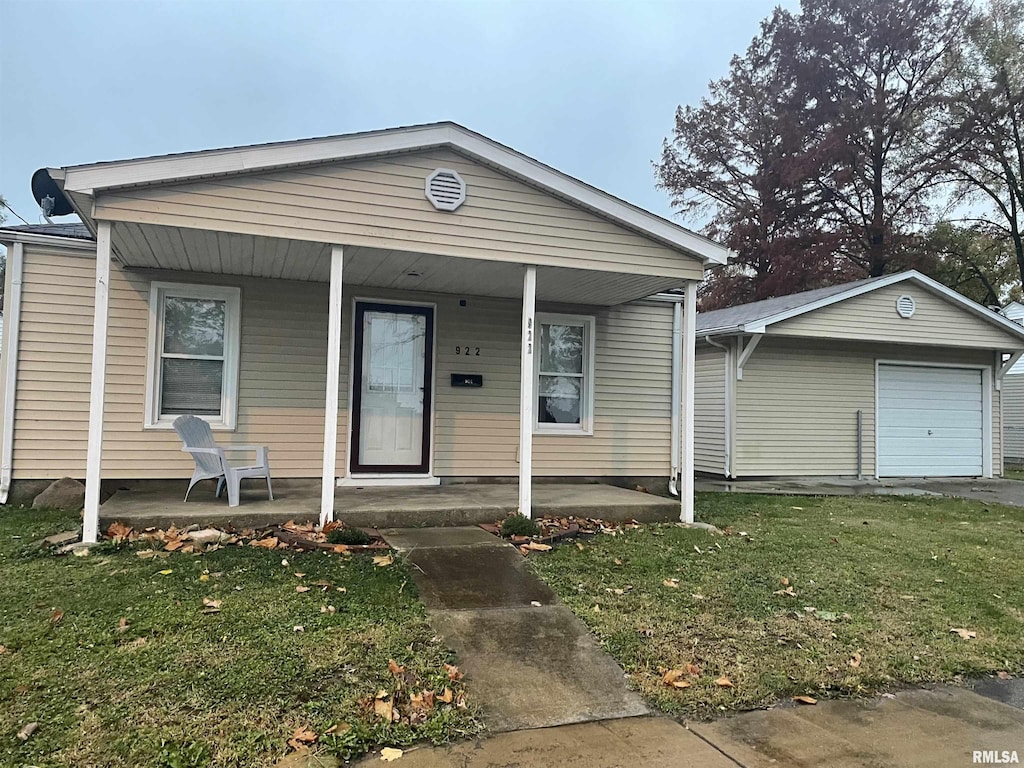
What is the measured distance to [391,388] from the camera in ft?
25.6

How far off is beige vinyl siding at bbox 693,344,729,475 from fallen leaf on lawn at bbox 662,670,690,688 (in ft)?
27.6

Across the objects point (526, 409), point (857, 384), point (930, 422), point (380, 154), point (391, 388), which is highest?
point (380, 154)

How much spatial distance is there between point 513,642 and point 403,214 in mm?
3830

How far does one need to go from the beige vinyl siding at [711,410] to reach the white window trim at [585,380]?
352 centimetres

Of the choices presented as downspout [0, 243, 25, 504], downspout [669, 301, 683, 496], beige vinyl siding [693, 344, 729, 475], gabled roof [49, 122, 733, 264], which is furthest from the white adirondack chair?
beige vinyl siding [693, 344, 729, 475]

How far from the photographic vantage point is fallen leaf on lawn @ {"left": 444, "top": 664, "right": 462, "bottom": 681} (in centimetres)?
303

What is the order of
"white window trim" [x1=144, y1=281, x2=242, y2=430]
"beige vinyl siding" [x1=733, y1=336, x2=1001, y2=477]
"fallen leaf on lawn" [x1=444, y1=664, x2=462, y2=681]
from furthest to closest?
"beige vinyl siding" [x1=733, y1=336, x2=1001, y2=477]
"white window trim" [x1=144, y1=281, x2=242, y2=430]
"fallen leaf on lawn" [x1=444, y1=664, x2=462, y2=681]

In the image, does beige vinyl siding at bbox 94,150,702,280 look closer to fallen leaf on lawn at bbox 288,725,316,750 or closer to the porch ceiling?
the porch ceiling

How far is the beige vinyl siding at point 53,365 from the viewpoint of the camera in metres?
6.73

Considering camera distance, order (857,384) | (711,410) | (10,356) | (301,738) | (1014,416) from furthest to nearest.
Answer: (1014,416)
(857,384)
(711,410)
(10,356)
(301,738)

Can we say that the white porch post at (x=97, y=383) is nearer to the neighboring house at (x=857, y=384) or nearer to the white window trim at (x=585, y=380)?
the white window trim at (x=585, y=380)

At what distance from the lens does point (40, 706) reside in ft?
8.41

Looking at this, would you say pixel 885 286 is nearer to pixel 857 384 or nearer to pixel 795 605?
pixel 857 384

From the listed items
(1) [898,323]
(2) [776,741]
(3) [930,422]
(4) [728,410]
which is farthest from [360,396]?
(3) [930,422]
